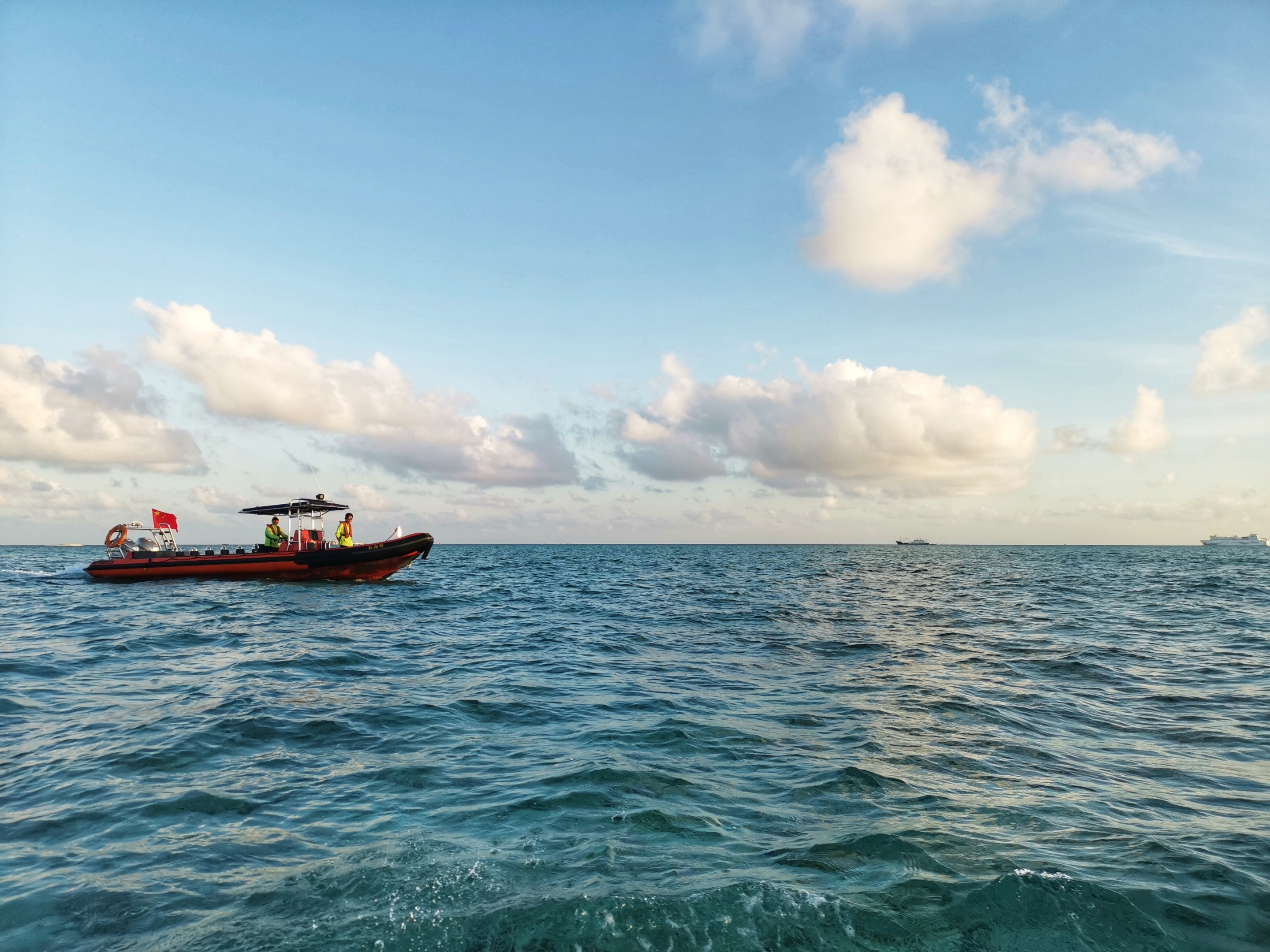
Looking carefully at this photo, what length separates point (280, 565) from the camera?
34.4 metres

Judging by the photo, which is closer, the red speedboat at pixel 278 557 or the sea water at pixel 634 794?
the sea water at pixel 634 794

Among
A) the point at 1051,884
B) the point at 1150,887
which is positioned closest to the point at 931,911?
the point at 1051,884

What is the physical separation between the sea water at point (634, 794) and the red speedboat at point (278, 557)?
54.7 ft

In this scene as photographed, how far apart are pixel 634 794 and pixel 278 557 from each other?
108 feet

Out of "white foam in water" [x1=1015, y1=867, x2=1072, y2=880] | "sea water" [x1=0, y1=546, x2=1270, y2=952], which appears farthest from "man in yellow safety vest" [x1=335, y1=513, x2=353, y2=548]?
"white foam in water" [x1=1015, y1=867, x2=1072, y2=880]

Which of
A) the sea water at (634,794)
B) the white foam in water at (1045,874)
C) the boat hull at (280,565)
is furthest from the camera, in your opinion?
the boat hull at (280,565)

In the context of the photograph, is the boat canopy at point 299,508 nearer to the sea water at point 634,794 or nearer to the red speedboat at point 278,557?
the red speedboat at point 278,557

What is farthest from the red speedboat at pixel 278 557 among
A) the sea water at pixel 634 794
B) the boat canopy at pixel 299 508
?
the sea water at pixel 634 794

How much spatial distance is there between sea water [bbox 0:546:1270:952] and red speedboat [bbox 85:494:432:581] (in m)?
16.7

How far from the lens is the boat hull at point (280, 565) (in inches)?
1351

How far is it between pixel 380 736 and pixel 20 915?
184 inches

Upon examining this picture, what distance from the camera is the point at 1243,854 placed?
5.78 metres

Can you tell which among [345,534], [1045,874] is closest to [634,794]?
[1045,874]

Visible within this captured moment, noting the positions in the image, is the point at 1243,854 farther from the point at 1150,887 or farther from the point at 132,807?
the point at 132,807
